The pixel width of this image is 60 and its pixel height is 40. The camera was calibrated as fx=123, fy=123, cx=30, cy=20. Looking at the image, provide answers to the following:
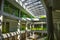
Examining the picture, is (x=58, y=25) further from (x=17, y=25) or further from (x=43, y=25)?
(x=43, y=25)

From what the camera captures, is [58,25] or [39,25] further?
[39,25]

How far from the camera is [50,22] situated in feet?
6.76

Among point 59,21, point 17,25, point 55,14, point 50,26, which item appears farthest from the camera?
point 17,25

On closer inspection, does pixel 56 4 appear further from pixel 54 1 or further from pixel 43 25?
pixel 43 25

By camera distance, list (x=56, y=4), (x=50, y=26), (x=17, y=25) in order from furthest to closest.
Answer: (x=17, y=25) < (x=50, y=26) < (x=56, y=4)

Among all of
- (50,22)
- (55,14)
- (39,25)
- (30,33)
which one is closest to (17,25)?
(30,33)

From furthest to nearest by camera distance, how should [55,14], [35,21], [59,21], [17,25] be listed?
1. [35,21]
2. [17,25]
3. [55,14]
4. [59,21]

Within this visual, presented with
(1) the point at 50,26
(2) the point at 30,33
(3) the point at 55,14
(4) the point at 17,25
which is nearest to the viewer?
(1) the point at 50,26

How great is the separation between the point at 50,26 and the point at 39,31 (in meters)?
17.1

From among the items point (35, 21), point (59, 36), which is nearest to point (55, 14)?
point (59, 36)

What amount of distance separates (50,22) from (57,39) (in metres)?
0.71

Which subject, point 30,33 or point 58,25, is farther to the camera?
point 30,33

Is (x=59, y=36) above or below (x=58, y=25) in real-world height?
below

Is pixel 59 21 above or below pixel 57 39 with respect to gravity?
above
